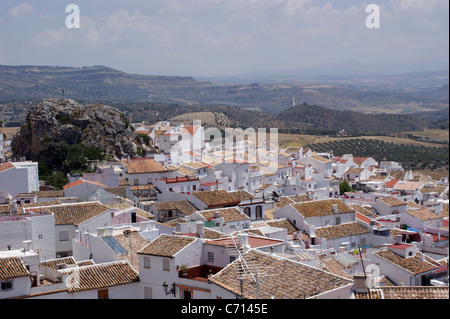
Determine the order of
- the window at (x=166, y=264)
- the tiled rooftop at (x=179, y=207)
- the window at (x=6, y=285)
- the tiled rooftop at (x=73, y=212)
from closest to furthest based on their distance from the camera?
the window at (x=6, y=285) → the window at (x=166, y=264) → the tiled rooftop at (x=73, y=212) → the tiled rooftop at (x=179, y=207)

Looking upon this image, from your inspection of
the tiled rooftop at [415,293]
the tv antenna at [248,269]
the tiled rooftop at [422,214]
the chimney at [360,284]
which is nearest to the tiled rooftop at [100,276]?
the tv antenna at [248,269]

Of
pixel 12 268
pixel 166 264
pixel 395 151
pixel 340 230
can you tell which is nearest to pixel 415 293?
pixel 166 264

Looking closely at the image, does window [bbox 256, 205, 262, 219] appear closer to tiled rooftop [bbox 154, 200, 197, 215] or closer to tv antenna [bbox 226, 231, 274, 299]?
tiled rooftop [bbox 154, 200, 197, 215]

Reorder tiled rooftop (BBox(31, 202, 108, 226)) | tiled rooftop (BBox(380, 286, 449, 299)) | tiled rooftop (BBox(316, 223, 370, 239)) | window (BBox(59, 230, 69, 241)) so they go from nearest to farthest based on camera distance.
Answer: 1. tiled rooftop (BBox(380, 286, 449, 299))
2. window (BBox(59, 230, 69, 241))
3. tiled rooftop (BBox(31, 202, 108, 226))
4. tiled rooftop (BBox(316, 223, 370, 239))

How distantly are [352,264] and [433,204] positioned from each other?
1513 centimetres

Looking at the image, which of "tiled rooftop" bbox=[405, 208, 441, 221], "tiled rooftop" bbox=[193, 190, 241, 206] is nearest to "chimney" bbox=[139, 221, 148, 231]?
"tiled rooftop" bbox=[193, 190, 241, 206]

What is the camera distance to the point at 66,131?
3469cm

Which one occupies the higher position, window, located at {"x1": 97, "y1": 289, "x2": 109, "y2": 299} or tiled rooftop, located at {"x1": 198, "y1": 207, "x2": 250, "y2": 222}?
window, located at {"x1": 97, "y1": 289, "x2": 109, "y2": 299}

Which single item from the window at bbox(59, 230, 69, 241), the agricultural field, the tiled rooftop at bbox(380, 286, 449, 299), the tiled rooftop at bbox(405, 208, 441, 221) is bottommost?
the agricultural field

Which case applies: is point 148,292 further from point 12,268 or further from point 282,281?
point 282,281

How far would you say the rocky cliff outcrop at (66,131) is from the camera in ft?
113

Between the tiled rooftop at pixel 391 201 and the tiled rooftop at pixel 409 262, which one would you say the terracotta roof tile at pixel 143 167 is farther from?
the tiled rooftop at pixel 409 262

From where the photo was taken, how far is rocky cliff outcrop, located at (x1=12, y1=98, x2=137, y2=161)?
34.5 meters

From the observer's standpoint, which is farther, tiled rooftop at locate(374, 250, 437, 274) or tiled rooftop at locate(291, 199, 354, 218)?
tiled rooftop at locate(291, 199, 354, 218)
